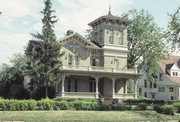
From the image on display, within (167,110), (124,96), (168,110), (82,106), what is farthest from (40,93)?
(168,110)

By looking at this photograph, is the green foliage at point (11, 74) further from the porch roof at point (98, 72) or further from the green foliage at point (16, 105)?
the green foliage at point (16, 105)

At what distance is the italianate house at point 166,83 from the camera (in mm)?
55812

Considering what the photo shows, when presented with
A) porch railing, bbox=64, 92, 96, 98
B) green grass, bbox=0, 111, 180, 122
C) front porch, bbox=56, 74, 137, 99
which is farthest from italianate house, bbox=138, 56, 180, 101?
green grass, bbox=0, 111, 180, 122

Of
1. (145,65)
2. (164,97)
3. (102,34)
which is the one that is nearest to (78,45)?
(102,34)

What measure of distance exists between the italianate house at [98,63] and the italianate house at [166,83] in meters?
14.7

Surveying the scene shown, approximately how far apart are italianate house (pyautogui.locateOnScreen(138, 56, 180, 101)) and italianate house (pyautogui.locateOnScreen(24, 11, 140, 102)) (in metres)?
14.7

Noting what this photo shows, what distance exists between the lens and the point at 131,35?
52969 millimetres

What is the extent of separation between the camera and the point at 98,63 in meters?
44.8

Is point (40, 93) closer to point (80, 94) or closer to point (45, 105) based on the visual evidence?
point (80, 94)

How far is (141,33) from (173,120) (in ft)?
92.5

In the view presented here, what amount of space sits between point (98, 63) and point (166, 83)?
62.9 ft

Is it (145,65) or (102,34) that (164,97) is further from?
(102,34)

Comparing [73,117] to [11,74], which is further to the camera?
[11,74]

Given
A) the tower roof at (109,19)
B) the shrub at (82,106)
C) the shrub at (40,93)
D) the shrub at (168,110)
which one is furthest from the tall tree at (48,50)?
the shrub at (168,110)
